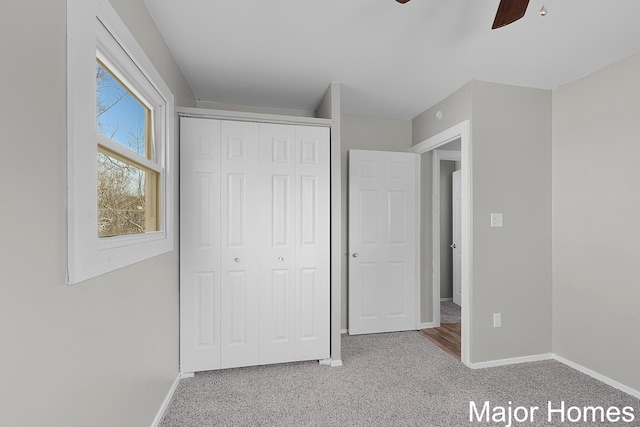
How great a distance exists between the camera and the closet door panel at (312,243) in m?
2.56

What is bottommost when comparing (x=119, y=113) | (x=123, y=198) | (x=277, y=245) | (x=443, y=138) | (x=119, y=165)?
(x=277, y=245)

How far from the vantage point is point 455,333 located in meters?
3.34

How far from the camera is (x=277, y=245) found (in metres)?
2.52

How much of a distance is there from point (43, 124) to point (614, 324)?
11.7 ft

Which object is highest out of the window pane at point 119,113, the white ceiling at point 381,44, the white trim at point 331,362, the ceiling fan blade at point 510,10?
the white ceiling at point 381,44

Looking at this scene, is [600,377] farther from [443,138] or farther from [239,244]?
[239,244]

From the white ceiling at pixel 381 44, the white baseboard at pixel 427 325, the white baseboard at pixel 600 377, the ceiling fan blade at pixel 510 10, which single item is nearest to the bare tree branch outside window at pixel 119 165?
the white ceiling at pixel 381 44

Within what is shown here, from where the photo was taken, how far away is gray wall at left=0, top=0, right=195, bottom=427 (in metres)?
0.74

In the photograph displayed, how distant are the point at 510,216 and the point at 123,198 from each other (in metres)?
2.97

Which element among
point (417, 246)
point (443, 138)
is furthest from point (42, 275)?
point (417, 246)

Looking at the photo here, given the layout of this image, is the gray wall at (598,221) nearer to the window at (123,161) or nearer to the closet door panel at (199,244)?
the closet door panel at (199,244)

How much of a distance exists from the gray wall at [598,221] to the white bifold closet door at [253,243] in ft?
7.03

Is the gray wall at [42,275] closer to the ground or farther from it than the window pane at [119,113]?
closer to the ground

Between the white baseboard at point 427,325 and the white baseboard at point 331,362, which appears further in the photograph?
the white baseboard at point 427,325
